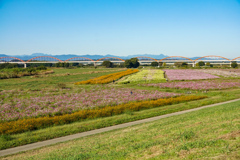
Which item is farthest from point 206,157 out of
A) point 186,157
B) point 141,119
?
point 141,119

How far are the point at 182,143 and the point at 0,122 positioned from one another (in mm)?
14859

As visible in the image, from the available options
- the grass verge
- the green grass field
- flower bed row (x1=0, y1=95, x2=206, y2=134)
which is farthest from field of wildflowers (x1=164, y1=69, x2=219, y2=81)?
the grass verge

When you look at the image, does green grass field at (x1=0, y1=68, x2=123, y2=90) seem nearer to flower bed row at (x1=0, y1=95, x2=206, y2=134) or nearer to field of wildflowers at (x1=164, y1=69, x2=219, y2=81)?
field of wildflowers at (x1=164, y1=69, x2=219, y2=81)

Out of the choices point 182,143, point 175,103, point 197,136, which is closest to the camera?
point 182,143

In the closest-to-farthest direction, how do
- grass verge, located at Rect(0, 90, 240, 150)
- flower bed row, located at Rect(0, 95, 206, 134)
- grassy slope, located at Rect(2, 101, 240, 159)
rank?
grassy slope, located at Rect(2, 101, 240, 159) < grass verge, located at Rect(0, 90, 240, 150) < flower bed row, located at Rect(0, 95, 206, 134)

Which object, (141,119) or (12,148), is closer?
(12,148)

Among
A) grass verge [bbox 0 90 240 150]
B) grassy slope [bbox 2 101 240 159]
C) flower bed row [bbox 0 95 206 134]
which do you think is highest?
grassy slope [bbox 2 101 240 159]

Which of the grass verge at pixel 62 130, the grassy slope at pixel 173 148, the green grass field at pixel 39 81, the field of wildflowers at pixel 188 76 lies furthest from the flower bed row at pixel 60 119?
the field of wildflowers at pixel 188 76

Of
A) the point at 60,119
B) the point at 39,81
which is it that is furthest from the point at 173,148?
the point at 39,81

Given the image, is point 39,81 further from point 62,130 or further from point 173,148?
point 173,148

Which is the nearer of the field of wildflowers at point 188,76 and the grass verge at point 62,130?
the grass verge at point 62,130

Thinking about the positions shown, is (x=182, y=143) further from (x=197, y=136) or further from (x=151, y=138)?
(x=151, y=138)

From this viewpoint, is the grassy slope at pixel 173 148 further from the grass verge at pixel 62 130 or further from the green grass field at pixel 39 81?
the green grass field at pixel 39 81

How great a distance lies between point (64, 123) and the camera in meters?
18.5
